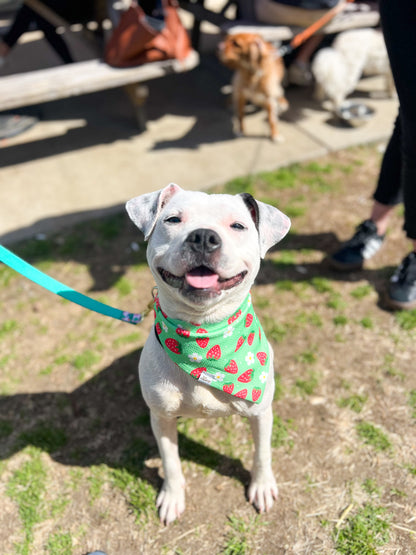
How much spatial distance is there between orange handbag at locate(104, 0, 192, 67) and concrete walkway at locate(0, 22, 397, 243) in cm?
96

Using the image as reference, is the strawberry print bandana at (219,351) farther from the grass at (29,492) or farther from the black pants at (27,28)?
the black pants at (27,28)

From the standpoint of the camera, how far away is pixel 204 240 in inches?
→ 70.1

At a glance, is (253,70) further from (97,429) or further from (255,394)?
(255,394)

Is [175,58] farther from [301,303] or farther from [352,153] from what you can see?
[301,303]

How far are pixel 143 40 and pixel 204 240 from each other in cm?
441

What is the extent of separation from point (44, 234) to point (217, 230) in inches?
128

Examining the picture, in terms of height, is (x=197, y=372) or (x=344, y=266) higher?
(x=197, y=372)

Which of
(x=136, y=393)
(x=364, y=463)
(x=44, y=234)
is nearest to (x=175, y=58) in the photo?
(x=44, y=234)

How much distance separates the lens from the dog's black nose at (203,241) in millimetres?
1780

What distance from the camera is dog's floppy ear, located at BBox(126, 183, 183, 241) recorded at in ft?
6.70

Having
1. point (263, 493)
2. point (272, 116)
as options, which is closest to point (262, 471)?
point (263, 493)

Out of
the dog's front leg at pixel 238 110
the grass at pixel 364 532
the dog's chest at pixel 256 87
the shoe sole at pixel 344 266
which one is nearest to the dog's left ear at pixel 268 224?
the grass at pixel 364 532

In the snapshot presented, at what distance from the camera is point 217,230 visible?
1866 millimetres

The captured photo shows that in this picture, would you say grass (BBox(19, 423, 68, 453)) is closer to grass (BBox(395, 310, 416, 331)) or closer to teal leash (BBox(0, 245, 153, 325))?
teal leash (BBox(0, 245, 153, 325))
